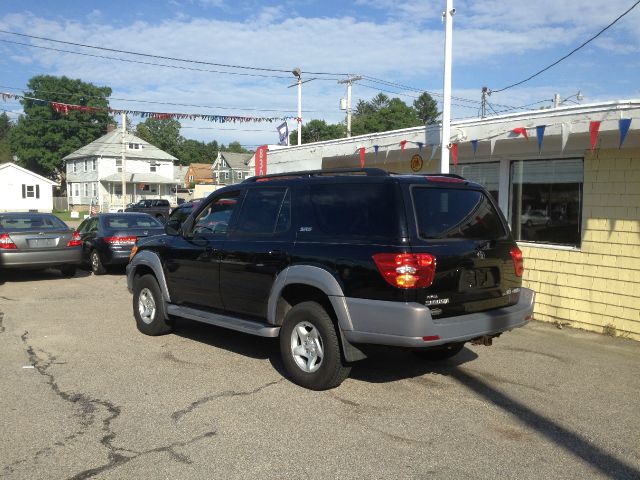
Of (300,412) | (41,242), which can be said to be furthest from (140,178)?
(300,412)

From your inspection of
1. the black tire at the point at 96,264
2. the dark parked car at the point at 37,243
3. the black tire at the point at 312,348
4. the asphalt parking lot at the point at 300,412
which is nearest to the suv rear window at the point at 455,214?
the black tire at the point at 312,348

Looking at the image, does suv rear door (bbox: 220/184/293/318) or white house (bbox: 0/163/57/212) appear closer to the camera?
suv rear door (bbox: 220/184/293/318)

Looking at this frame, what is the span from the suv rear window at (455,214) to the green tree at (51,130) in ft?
240

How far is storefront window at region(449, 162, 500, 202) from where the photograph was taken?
9625 mm

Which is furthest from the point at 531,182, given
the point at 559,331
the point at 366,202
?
the point at 366,202

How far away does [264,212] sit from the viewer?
6.14 metres

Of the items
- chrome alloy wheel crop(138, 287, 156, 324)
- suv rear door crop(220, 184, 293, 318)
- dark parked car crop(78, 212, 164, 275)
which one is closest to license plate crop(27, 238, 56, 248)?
dark parked car crop(78, 212, 164, 275)

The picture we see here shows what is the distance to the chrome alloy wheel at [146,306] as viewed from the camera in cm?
754

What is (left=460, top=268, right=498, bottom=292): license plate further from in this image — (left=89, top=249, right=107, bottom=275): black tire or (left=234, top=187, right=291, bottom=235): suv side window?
(left=89, top=249, right=107, bottom=275): black tire

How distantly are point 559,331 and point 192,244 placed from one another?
515 centimetres

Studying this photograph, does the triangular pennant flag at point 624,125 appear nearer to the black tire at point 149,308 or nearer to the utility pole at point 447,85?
the utility pole at point 447,85

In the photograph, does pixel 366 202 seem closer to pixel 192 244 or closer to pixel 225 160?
pixel 192 244

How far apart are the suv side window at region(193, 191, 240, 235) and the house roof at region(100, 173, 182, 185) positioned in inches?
2027

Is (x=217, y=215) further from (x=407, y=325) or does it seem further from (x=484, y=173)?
(x=484, y=173)
